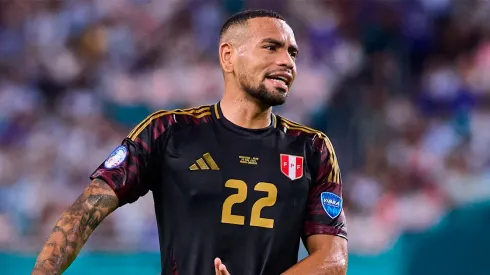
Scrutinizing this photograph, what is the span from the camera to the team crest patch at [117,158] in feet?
11.4

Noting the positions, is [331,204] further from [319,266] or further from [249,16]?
[249,16]

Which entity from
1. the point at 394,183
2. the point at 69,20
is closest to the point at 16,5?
the point at 69,20

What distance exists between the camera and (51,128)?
876cm

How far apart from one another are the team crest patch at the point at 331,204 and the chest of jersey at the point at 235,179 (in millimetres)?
96

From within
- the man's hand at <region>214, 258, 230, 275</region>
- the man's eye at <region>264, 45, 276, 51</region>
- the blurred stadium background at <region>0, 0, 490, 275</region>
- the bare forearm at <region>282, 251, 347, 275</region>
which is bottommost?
the man's hand at <region>214, 258, 230, 275</region>

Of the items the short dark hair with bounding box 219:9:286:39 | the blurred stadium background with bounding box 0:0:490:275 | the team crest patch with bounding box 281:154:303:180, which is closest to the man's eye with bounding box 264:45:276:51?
the short dark hair with bounding box 219:9:286:39

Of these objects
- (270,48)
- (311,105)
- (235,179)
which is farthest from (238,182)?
(311,105)

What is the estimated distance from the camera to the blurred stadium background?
7293 mm

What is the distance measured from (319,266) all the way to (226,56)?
3.59ft

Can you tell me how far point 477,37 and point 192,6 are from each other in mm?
3282

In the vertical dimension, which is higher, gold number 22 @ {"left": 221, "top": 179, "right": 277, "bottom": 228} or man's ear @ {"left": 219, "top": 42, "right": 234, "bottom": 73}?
man's ear @ {"left": 219, "top": 42, "right": 234, "bottom": 73}

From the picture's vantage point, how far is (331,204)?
364 cm

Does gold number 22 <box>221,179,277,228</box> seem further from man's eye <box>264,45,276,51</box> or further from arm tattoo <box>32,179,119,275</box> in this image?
man's eye <box>264,45,276,51</box>

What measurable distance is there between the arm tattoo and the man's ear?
0.84m
